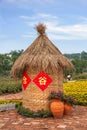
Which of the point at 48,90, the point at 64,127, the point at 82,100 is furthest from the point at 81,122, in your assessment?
the point at 82,100

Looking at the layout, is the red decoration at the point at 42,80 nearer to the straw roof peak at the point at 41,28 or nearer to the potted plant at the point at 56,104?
the potted plant at the point at 56,104

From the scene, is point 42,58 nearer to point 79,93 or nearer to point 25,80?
point 25,80

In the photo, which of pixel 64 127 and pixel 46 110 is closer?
pixel 64 127

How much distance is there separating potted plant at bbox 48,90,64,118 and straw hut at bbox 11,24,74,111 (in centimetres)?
22

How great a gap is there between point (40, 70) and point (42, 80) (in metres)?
0.32

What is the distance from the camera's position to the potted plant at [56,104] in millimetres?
9977

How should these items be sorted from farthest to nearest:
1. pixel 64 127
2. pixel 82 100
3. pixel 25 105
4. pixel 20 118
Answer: pixel 82 100 < pixel 25 105 < pixel 20 118 < pixel 64 127

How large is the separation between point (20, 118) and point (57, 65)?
198cm

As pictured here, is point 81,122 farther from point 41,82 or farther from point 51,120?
point 41,82

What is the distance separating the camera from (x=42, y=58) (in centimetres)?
1012

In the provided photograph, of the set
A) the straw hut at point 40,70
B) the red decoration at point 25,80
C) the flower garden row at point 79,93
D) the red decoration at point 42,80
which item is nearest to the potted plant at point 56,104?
the straw hut at point 40,70

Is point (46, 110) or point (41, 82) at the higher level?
point (41, 82)

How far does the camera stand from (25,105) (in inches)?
420

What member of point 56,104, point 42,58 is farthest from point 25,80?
point 56,104
